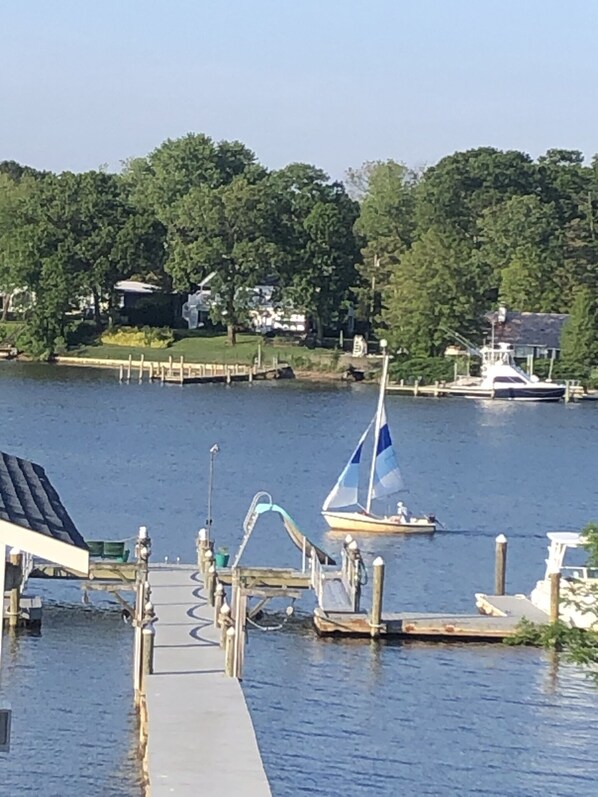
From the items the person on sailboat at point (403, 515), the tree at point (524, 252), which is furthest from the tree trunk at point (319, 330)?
the person on sailboat at point (403, 515)

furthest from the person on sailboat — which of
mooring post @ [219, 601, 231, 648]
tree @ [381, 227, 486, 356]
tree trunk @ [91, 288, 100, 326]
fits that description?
tree trunk @ [91, 288, 100, 326]

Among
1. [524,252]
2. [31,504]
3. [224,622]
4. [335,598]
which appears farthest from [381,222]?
[31,504]

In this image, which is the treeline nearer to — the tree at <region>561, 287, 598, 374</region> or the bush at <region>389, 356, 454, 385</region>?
the tree at <region>561, 287, 598, 374</region>

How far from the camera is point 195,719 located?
19.6 metres

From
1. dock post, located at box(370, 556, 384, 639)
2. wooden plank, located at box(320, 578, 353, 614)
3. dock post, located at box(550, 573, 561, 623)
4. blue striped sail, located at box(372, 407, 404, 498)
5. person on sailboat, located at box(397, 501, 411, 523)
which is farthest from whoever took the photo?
blue striped sail, located at box(372, 407, 404, 498)

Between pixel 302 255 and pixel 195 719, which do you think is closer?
pixel 195 719

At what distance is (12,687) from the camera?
2516 centimetres

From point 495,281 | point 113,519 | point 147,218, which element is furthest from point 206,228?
point 113,519

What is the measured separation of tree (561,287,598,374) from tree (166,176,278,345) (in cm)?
1705

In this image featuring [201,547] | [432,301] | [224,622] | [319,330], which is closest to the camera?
[224,622]

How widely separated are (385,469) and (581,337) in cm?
5543

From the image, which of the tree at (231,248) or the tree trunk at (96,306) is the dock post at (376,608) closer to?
the tree at (231,248)

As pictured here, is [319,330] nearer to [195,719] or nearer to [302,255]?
[302,255]

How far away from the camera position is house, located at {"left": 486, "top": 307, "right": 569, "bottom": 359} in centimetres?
9850
